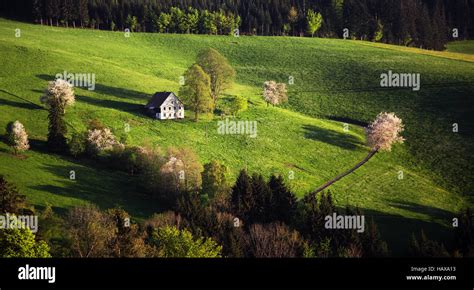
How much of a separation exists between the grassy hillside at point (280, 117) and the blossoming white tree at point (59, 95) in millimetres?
1747

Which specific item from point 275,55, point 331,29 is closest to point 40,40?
point 275,55

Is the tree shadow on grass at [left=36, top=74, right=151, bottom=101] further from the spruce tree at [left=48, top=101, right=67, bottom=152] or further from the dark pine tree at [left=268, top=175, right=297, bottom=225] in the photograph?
the dark pine tree at [left=268, top=175, right=297, bottom=225]

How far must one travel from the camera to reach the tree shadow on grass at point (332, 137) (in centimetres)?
8936

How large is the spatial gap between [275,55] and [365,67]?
24804 mm

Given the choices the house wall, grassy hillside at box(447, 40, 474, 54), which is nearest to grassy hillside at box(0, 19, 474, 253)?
the house wall

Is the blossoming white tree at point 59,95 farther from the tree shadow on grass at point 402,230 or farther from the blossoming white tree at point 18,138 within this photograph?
the tree shadow on grass at point 402,230

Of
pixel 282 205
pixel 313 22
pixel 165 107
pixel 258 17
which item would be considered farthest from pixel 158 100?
pixel 313 22

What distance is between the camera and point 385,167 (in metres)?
83.3

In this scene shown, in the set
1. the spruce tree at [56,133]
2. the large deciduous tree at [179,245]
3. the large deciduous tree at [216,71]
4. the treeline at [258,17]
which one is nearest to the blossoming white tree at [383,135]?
the large deciduous tree at [216,71]

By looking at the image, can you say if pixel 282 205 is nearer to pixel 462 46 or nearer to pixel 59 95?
pixel 59 95

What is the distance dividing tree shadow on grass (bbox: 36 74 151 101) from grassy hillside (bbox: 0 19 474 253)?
379 millimetres

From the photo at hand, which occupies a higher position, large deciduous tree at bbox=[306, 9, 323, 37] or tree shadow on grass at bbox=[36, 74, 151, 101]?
large deciduous tree at bbox=[306, 9, 323, 37]

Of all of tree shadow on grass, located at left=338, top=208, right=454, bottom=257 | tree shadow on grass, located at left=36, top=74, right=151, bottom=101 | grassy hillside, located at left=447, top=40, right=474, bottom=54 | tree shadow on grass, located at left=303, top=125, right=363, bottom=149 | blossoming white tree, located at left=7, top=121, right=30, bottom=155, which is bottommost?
tree shadow on grass, located at left=338, top=208, right=454, bottom=257

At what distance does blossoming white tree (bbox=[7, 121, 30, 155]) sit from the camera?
65.5 m
